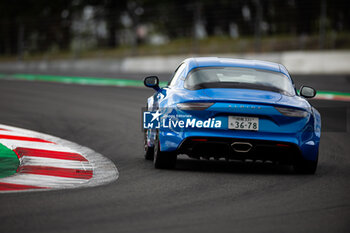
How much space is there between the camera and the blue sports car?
757 centimetres

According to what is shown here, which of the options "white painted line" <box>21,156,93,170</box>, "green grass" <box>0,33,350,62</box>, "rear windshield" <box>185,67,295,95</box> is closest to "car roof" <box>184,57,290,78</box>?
"rear windshield" <box>185,67,295,95</box>

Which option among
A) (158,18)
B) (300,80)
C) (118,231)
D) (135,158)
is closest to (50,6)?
(158,18)

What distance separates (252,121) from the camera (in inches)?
299

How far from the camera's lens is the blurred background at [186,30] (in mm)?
27172

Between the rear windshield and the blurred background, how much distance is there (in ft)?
59.2

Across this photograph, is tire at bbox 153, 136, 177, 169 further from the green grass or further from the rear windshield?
the green grass

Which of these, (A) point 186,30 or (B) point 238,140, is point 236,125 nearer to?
(B) point 238,140

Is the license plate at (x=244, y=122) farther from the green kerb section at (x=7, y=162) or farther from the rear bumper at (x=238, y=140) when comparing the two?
the green kerb section at (x=7, y=162)

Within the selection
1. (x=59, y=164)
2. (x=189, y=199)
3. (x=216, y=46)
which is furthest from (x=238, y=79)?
(x=216, y=46)

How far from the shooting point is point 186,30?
98.6 ft

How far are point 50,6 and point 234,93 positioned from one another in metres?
56.6

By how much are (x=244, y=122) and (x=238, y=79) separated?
0.91 meters

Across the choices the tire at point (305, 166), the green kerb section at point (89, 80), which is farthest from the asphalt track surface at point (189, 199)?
the green kerb section at point (89, 80)

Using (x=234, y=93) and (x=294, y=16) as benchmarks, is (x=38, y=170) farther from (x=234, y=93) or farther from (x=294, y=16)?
(x=294, y=16)
